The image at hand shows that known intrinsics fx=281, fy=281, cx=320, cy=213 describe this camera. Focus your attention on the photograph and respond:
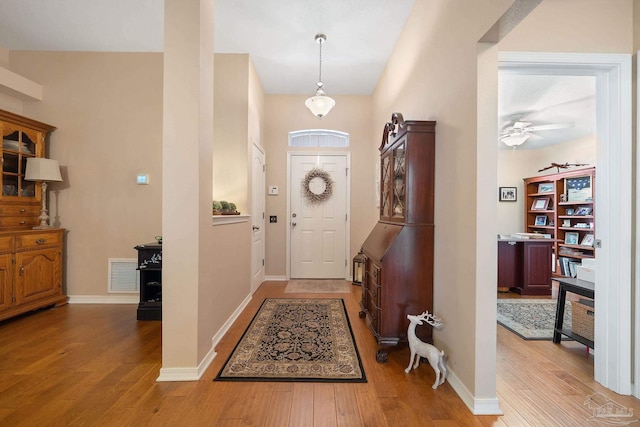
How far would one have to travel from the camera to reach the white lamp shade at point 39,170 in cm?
315

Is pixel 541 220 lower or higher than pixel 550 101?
lower

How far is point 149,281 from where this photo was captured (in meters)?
3.06

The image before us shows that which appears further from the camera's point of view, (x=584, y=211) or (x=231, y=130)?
(x=584, y=211)

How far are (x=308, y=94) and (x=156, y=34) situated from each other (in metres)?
2.29

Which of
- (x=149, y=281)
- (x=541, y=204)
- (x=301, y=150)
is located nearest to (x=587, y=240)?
(x=541, y=204)

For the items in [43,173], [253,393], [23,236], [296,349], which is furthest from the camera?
[43,173]

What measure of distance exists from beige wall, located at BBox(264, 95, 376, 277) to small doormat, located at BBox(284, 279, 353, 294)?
427mm

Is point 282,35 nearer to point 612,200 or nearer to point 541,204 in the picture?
point 612,200

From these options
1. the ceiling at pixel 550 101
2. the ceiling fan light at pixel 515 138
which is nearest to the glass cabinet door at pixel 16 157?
the ceiling at pixel 550 101

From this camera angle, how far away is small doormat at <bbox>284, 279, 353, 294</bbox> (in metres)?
4.07

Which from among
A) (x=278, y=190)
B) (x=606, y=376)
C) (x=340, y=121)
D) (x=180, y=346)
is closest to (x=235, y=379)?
(x=180, y=346)

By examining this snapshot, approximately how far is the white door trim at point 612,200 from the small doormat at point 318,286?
2712 millimetres

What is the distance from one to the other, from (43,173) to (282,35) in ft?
10.3

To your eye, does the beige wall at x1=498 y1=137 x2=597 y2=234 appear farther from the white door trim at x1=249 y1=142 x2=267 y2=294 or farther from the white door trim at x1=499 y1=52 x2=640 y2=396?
the white door trim at x1=249 y1=142 x2=267 y2=294
